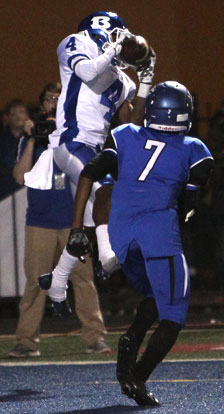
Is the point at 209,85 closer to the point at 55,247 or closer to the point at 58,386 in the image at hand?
the point at 55,247

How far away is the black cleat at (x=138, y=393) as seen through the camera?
6.46 meters

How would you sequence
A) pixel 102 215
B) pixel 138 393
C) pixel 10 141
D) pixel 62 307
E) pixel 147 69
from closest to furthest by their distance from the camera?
pixel 138 393, pixel 62 307, pixel 102 215, pixel 147 69, pixel 10 141

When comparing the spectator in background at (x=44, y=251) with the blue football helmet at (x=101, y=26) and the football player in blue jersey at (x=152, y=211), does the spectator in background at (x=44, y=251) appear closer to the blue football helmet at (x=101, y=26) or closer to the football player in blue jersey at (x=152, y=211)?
the blue football helmet at (x=101, y=26)

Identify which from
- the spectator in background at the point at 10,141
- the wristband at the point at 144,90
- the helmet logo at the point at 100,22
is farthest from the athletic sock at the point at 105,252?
the spectator in background at the point at 10,141

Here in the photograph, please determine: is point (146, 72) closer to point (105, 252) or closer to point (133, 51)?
point (133, 51)

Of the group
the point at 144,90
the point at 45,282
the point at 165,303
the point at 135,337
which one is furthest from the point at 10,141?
the point at 165,303

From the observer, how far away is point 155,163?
21.6 ft

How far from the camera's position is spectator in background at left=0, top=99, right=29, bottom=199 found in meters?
11.8

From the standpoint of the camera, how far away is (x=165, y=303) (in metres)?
6.52

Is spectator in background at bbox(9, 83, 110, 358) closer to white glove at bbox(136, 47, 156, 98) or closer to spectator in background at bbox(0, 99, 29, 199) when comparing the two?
white glove at bbox(136, 47, 156, 98)

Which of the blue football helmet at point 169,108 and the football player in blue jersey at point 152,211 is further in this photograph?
the blue football helmet at point 169,108

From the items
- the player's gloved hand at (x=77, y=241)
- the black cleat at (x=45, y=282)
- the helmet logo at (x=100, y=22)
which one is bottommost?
the black cleat at (x=45, y=282)

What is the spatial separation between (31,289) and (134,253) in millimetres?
2952

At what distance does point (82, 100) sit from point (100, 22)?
53 cm
